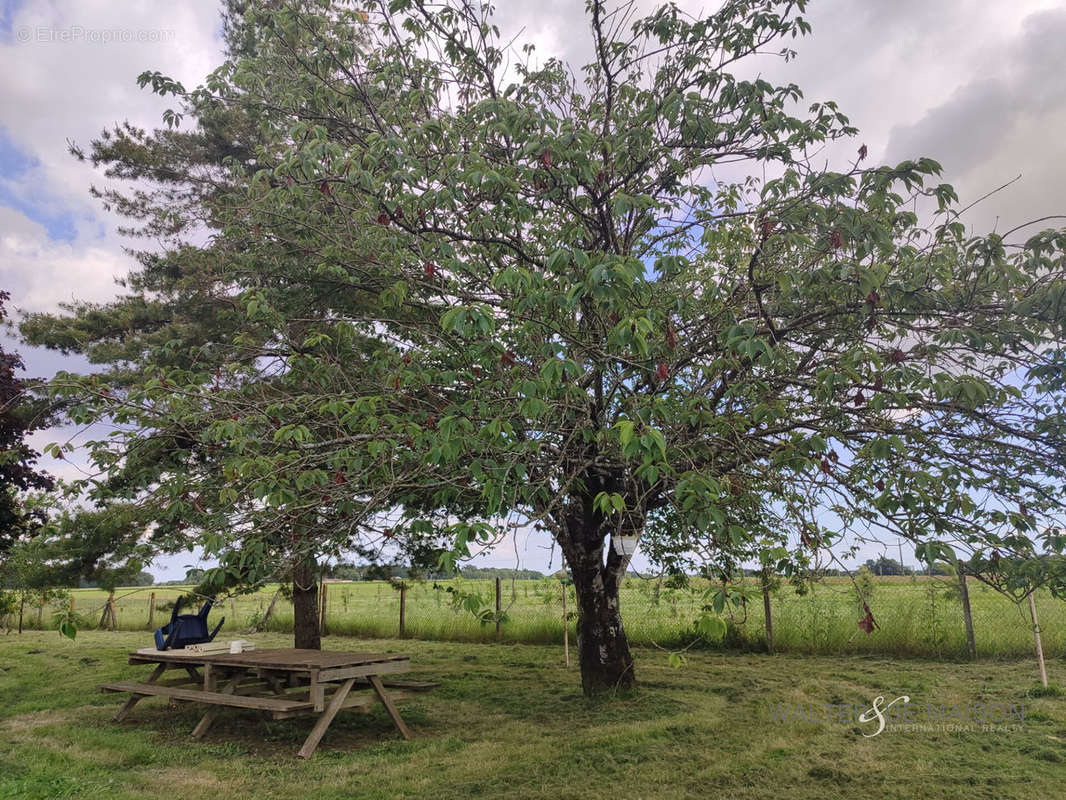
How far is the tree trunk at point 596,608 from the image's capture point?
675 cm

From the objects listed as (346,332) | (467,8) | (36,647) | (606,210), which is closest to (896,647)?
(606,210)

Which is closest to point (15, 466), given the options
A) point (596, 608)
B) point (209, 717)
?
point (209, 717)

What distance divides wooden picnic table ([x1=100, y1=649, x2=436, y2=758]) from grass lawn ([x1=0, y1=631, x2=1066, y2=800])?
261 mm

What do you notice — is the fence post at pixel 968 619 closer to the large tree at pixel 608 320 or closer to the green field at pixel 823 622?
the green field at pixel 823 622

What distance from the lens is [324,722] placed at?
17.7ft

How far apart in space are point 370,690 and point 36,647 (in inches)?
429

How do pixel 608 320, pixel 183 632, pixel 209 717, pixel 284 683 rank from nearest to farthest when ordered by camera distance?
pixel 608 320
pixel 209 717
pixel 183 632
pixel 284 683

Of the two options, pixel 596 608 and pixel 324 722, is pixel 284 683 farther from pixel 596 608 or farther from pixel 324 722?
pixel 596 608

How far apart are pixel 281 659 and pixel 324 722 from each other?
76 cm

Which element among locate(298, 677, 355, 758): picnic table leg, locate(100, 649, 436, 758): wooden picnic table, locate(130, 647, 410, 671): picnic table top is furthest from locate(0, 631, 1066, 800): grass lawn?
locate(130, 647, 410, 671): picnic table top

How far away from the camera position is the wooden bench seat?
5246 millimetres

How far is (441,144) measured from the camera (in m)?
4.95

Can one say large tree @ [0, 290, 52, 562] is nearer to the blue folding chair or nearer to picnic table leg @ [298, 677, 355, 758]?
the blue folding chair

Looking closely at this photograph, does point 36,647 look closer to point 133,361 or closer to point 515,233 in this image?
point 133,361
